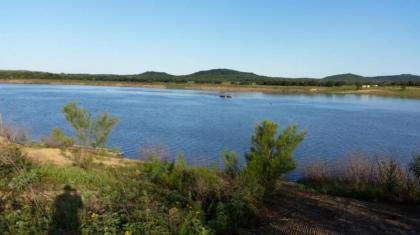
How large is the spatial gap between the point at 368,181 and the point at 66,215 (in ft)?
38.6

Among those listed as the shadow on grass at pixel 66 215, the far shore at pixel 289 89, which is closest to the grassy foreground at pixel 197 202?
the shadow on grass at pixel 66 215

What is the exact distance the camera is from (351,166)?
17109 millimetres

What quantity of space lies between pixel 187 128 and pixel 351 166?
2298cm

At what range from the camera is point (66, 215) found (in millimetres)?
7520

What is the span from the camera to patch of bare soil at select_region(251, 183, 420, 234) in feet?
28.4

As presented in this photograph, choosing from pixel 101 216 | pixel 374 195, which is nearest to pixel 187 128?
pixel 374 195

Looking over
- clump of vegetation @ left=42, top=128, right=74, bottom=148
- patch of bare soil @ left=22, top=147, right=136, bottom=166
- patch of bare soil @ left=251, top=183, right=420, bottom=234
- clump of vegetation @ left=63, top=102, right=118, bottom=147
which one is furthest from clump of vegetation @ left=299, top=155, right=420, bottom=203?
clump of vegetation @ left=42, top=128, right=74, bottom=148

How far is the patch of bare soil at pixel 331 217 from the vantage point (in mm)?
8664

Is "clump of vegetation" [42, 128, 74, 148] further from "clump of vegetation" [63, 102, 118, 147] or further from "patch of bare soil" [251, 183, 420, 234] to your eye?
"patch of bare soil" [251, 183, 420, 234]

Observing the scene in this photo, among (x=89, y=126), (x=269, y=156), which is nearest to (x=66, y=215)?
(x=269, y=156)

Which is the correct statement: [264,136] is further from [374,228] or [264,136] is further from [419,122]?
[419,122]

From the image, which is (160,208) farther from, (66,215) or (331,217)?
(331,217)

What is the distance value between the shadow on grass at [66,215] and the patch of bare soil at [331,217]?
131 inches

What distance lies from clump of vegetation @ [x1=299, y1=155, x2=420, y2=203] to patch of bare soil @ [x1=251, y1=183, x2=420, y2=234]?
1.35 m
